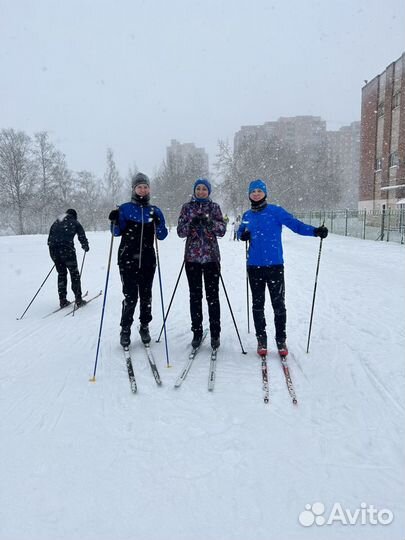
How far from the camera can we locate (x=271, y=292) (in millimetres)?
4082

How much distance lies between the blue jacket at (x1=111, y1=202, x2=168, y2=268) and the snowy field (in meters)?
1.19

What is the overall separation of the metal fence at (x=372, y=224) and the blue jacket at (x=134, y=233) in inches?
501

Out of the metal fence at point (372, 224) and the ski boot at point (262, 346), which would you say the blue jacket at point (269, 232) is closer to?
the ski boot at point (262, 346)

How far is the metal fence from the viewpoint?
62.9 ft

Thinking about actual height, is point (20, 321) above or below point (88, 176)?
below

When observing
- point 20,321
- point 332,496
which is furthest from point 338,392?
point 20,321

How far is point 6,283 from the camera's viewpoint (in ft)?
31.3

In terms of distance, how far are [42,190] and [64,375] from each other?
4627 centimetres

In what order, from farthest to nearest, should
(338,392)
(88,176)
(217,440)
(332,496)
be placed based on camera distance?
(88,176)
(338,392)
(217,440)
(332,496)

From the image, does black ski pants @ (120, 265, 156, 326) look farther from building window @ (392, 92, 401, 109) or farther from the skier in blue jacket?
building window @ (392, 92, 401, 109)

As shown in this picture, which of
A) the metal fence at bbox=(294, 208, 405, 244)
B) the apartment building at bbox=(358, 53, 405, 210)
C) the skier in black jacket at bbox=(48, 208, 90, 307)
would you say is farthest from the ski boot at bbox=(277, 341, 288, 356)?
the apartment building at bbox=(358, 53, 405, 210)

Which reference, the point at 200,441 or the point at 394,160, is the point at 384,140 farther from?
the point at 200,441

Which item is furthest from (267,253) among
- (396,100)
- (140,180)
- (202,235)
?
(396,100)

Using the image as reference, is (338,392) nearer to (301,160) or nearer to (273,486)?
(273,486)
